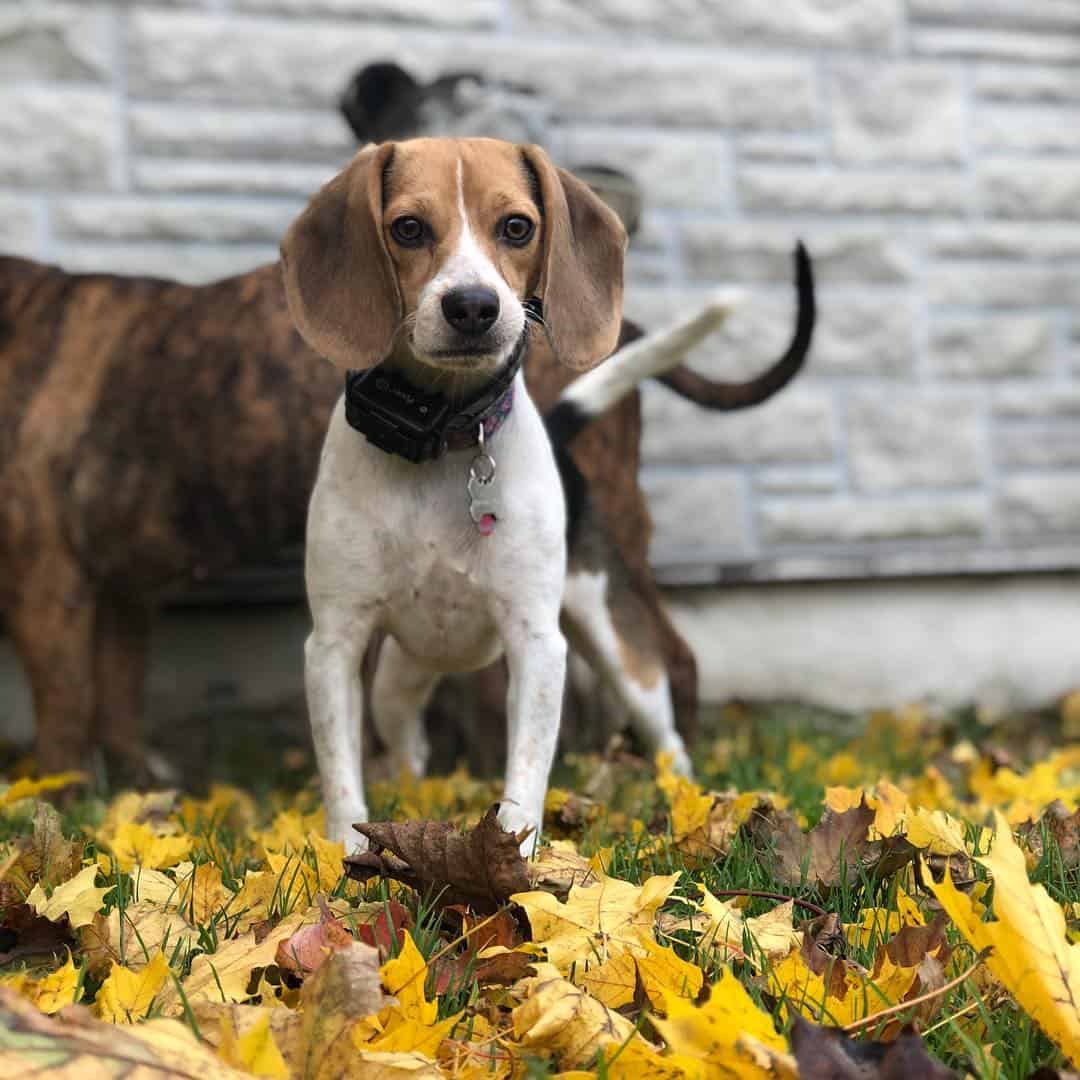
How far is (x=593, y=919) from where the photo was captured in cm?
173

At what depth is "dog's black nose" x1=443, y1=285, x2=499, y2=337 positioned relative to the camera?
222 cm

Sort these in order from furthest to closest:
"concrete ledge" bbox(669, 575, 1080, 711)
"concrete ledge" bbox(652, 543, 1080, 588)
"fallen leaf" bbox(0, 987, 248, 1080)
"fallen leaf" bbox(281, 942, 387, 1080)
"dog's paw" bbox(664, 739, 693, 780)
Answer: "concrete ledge" bbox(669, 575, 1080, 711) → "concrete ledge" bbox(652, 543, 1080, 588) → "dog's paw" bbox(664, 739, 693, 780) → "fallen leaf" bbox(281, 942, 387, 1080) → "fallen leaf" bbox(0, 987, 248, 1080)

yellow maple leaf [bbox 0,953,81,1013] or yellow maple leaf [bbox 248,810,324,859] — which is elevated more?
yellow maple leaf [bbox 0,953,81,1013]

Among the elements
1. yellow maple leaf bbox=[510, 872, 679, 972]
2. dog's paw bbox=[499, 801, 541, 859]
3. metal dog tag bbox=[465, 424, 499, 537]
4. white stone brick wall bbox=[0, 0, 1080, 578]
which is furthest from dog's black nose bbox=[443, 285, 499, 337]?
white stone brick wall bbox=[0, 0, 1080, 578]

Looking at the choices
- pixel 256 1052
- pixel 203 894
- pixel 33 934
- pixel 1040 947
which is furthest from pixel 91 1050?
pixel 1040 947

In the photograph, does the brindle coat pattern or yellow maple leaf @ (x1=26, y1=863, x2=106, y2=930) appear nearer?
yellow maple leaf @ (x1=26, y1=863, x2=106, y2=930)

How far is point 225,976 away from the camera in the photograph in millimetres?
1617

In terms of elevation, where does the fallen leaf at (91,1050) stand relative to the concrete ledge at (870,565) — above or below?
above

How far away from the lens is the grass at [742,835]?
153cm

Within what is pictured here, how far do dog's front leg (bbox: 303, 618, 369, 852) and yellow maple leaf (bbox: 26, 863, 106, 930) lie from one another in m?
0.65

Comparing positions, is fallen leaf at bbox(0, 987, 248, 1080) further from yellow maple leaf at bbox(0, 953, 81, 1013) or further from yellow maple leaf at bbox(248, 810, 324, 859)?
yellow maple leaf at bbox(248, 810, 324, 859)

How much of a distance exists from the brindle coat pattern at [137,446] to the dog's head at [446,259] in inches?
44.0

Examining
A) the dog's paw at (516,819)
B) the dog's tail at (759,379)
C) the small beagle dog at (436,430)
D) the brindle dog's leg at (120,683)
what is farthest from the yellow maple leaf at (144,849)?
the dog's tail at (759,379)

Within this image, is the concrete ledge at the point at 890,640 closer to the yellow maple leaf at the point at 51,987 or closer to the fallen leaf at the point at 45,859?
the fallen leaf at the point at 45,859
